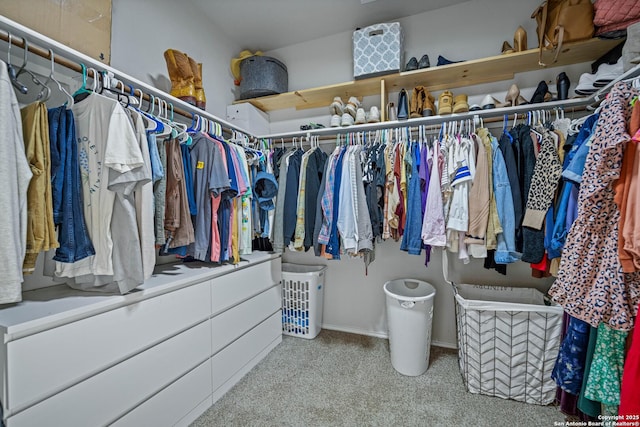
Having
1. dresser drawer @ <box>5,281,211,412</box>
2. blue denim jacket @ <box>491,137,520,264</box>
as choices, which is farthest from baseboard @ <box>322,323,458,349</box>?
dresser drawer @ <box>5,281,211,412</box>

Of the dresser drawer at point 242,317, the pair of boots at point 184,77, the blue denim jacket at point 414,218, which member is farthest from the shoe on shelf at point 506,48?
the dresser drawer at point 242,317

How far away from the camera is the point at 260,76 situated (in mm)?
2213

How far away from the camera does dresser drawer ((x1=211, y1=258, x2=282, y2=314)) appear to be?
155cm

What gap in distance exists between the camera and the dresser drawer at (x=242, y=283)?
5.08 feet

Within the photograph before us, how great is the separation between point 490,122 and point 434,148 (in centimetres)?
50

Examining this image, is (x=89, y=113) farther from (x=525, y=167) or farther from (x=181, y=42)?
(x=525, y=167)

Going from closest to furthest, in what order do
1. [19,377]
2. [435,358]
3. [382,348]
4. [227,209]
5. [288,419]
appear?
[19,377], [288,419], [227,209], [435,358], [382,348]

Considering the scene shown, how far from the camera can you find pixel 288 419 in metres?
1.39

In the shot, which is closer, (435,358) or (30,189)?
(30,189)

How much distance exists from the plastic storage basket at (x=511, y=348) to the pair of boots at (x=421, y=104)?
49.7 inches

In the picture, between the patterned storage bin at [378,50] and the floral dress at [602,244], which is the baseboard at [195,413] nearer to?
the floral dress at [602,244]

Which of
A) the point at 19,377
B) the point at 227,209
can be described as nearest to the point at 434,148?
the point at 227,209

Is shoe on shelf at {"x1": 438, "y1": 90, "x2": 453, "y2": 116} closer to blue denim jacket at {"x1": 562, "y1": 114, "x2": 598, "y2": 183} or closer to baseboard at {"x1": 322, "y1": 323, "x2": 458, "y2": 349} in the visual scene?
blue denim jacket at {"x1": 562, "y1": 114, "x2": 598, "y2": 183}

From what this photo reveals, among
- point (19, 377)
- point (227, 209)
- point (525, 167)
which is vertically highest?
point (525, 167)
